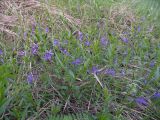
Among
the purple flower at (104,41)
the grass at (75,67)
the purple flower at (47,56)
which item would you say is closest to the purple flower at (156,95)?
the grass at (75,67)

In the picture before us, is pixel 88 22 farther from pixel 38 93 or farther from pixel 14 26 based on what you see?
pixel 38 93

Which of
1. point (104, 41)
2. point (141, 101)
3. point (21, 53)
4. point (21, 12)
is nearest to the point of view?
point (141, 101)

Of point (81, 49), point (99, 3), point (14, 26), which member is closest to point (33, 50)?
point (81, 49)

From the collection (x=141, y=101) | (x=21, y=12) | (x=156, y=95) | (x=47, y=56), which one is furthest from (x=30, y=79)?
(x=21, y=12)

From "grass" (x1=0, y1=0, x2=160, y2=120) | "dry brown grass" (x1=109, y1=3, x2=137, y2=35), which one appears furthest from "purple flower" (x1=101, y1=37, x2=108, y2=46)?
"dry brown grass" (x1=109, y1=3, x2=137, y2=35)

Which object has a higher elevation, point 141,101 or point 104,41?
point 104,41

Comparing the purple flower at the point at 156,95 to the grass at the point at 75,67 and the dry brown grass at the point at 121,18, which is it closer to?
the grass at the point at 75,67

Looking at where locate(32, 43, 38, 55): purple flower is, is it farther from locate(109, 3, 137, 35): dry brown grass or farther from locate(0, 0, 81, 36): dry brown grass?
locate(109, 3, 137, 35): dry brown grass

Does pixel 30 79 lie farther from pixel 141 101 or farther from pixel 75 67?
pixel 141 101
